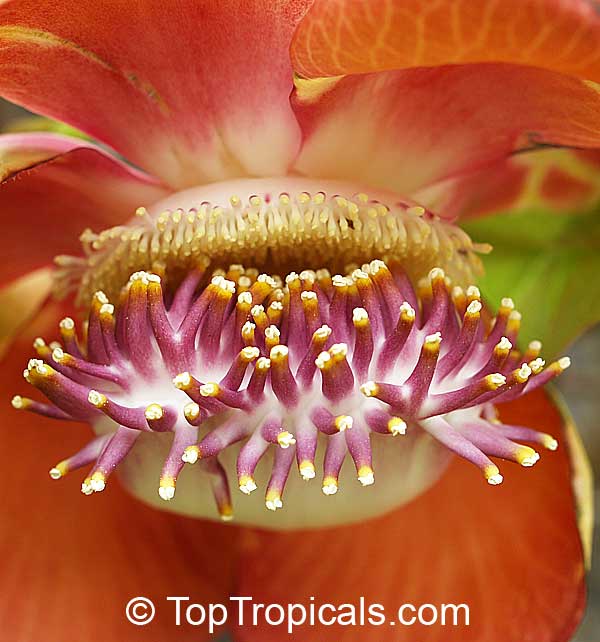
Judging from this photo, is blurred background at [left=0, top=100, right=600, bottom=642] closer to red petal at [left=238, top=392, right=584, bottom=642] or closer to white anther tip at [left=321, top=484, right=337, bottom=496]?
red petal at [left=238, top=392, right=584, bottom=642]

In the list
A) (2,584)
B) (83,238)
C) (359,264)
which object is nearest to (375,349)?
(359,264)

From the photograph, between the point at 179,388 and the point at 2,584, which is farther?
the point at 2,584

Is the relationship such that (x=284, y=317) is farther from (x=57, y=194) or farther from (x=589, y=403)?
(x=589, y=403)

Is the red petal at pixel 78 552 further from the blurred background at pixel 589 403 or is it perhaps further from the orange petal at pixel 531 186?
the blurred background at pixel 589 403

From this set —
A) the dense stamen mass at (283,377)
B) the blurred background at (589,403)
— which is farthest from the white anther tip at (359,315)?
the blurred background at (589,403)

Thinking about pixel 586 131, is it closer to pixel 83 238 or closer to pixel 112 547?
pixel 83 238

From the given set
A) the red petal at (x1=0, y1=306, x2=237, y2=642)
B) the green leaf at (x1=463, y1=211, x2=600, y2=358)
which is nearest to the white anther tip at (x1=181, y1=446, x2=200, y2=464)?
the red petal at (x1=0, y1=306, x2=237, y2=642)

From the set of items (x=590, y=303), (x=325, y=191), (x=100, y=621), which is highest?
(x=325, y=191)
